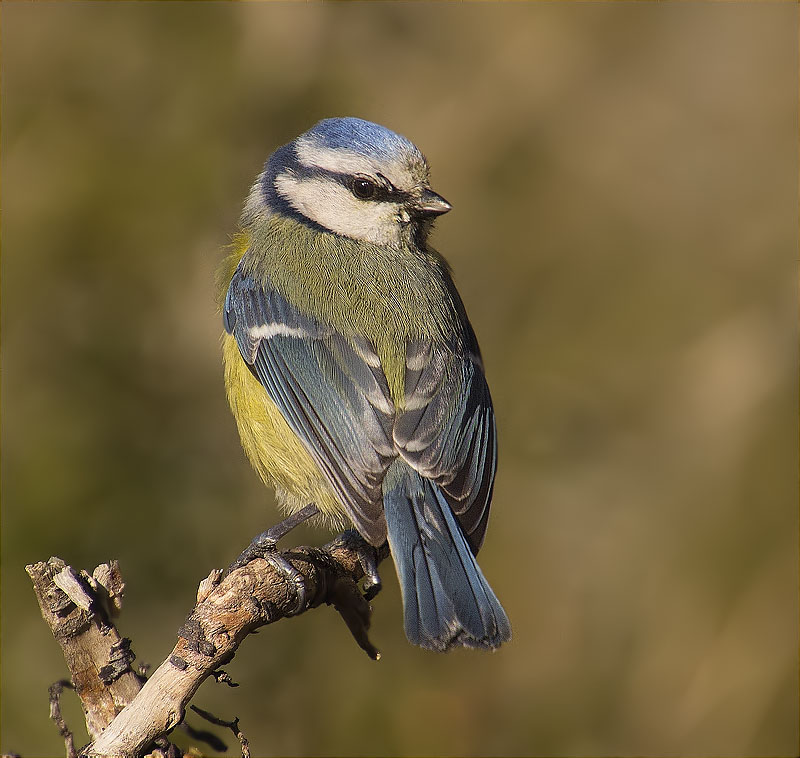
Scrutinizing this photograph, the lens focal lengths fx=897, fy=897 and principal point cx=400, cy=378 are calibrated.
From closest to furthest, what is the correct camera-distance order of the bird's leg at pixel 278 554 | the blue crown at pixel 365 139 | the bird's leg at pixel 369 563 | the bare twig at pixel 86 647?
the bare twig at pixel 86 647, the bird's leg at pixel 278 554, the bird's leg at pixel 369 563, the blue crown at pixel 365 139

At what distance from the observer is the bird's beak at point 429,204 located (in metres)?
2.73

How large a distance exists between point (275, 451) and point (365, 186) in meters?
0.87

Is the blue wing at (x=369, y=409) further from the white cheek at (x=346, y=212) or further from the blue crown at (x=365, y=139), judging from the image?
the blue crown at (x=365, y=139)

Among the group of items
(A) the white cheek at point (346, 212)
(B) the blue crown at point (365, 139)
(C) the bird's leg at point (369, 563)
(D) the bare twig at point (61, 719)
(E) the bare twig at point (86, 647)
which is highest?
→ (B) the blue crown at point (365, 139)

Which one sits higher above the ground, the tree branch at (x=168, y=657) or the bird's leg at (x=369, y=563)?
the tree branch at (x=168, y=657)

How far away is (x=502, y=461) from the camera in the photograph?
13.4 feet

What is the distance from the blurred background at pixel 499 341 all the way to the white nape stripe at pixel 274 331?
1.24 ft

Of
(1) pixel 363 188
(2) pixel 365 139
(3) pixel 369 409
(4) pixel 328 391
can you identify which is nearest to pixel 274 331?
(4) pixel 328 391

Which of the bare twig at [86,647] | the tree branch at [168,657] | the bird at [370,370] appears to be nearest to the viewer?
the tree branch at [168,657]

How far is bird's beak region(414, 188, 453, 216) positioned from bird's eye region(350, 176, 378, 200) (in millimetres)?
142

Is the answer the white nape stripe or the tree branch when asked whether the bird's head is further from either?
the tree branch

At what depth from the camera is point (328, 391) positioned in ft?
8.05

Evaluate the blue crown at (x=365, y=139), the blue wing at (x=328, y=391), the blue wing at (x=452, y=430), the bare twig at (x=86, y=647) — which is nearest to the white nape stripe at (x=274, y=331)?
the blue wing at (x=328, y=391)

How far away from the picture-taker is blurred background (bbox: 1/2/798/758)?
319 centimetres
